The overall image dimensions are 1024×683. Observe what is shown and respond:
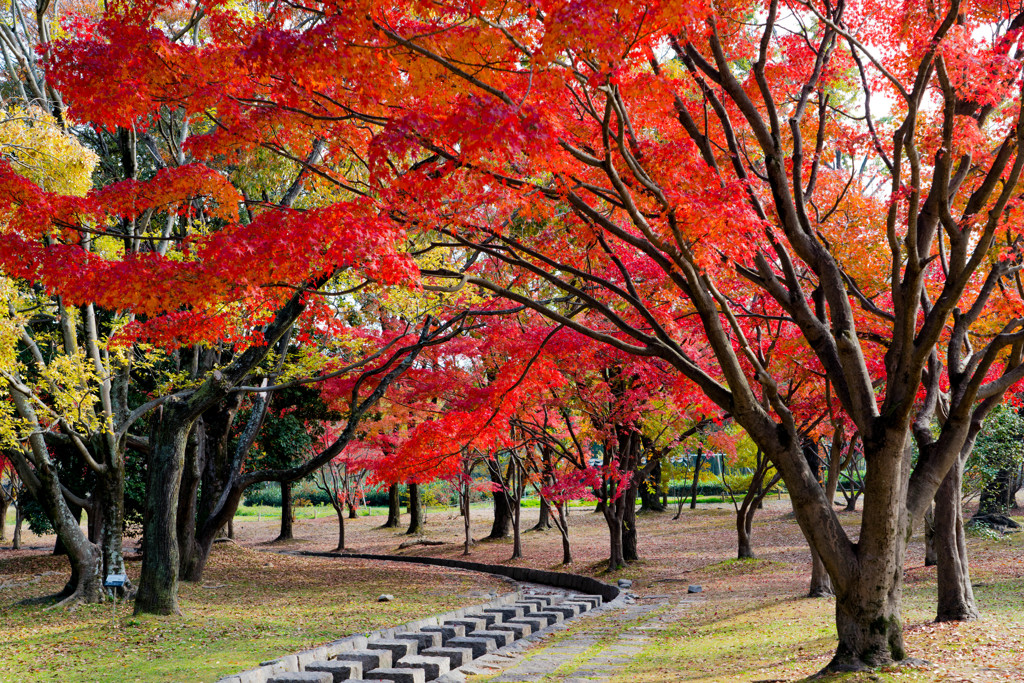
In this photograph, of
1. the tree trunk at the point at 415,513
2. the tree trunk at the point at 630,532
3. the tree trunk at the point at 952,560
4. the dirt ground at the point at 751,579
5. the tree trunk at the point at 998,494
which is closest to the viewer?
the dirt ground at the point at 751,579

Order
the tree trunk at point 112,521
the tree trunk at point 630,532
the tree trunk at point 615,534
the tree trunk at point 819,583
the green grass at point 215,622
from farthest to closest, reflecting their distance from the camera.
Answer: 1. the tree trunk at point 630,532
2. the tree trunk at point 615,534
3. the tree trunk at point 112,521
4. the tree trunk at point 819,583
5. the green grass at point 215,622

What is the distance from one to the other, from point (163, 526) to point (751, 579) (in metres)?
11.0

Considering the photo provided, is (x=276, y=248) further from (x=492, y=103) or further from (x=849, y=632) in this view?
(x=849, y=632)

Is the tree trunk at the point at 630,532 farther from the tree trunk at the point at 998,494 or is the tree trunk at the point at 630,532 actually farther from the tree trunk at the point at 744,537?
the tree trunk at the point at 998,494

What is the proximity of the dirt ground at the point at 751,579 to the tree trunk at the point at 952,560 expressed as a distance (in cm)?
30

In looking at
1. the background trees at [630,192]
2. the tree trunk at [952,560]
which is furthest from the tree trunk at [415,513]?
the tree trunk at [952,560]

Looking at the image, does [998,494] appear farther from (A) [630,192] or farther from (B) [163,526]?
(B) [163,526]

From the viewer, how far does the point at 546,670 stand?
23.2 feet

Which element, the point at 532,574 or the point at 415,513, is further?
the point at 415,513

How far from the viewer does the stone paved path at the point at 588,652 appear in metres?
6.85

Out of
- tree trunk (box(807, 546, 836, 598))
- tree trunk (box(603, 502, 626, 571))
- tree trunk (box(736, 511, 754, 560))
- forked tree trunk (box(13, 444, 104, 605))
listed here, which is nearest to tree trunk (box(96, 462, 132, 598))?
forked tree trunk (box(13, 444, 104, 605))

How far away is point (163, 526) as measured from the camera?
1091 centimetres

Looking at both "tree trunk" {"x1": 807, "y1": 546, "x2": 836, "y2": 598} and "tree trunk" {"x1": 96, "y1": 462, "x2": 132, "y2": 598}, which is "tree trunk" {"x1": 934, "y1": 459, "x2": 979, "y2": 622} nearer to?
"tree trunk" {"x1": 807, "y1": 546, "x2": 836, "y2": 598}

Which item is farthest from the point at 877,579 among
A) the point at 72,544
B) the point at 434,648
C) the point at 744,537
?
the point at 744,537
